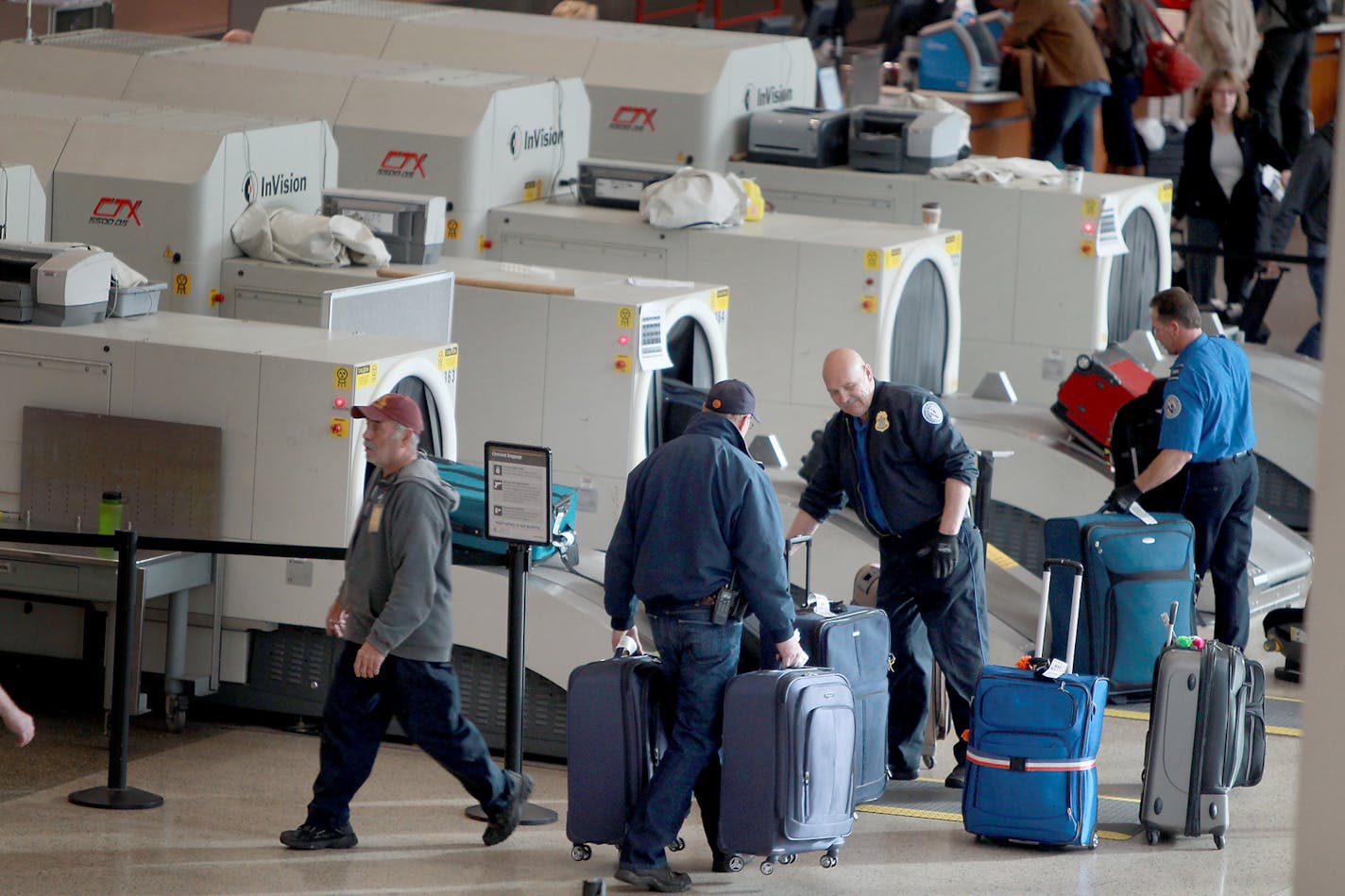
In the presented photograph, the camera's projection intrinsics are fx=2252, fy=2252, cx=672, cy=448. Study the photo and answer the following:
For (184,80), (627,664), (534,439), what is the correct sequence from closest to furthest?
(627,664), (534,439), (184,80)

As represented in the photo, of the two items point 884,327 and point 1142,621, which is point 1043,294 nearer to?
point 884,327

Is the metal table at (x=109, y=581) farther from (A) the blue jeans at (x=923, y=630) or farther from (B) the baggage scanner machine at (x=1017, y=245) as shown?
(B) the baggage scanner machine at (x=1017, y=245)

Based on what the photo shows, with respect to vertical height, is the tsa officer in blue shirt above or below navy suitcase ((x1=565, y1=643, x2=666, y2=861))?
above

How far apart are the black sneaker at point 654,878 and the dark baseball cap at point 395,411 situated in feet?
4.66

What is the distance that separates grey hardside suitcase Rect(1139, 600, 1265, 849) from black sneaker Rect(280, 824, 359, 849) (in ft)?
8.14

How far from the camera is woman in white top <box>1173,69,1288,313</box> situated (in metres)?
13.3

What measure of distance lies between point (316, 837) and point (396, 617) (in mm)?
816

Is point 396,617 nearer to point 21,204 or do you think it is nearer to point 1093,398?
point 21,204

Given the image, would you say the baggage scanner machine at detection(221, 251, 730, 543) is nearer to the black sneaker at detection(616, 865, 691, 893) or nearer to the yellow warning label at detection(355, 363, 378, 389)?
the yellow warning label at detection(355, 363, 378, 389)

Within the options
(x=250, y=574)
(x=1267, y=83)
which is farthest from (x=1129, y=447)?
(x=1267, y=83)

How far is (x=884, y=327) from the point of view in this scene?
9.88 meters

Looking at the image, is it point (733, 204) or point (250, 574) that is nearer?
point (250, 574)

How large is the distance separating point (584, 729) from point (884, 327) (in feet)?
12.4

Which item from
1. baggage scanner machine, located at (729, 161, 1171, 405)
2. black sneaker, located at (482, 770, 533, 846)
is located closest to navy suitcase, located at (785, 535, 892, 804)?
black sneaker, located at (482, 770, 533, 846)
